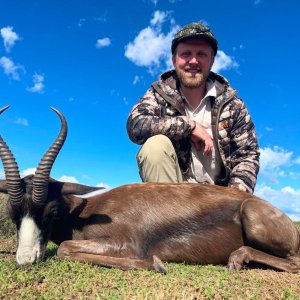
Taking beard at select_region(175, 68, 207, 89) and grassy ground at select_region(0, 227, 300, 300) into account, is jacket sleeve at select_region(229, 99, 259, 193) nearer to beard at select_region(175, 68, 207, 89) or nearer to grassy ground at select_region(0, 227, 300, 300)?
beard at select_region(175, 68, 207, 89)

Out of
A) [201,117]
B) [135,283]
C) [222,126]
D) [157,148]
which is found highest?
[201,117]

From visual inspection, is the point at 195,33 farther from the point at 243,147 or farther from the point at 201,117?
the point at 243,147

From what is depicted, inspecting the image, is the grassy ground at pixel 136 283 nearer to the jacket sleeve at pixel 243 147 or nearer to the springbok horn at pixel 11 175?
the springbok horn at pixel 11 175

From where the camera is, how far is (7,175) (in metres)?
5.19

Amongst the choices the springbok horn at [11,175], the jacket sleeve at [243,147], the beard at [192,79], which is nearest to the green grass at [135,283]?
the springbok horn at [11,175]

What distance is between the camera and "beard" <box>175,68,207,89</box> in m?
7.43

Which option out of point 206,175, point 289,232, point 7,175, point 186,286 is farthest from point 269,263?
point 7,175

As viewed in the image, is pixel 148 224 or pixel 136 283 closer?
pixel 136 283

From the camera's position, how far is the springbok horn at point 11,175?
5.04m

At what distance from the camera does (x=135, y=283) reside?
13.0 feet

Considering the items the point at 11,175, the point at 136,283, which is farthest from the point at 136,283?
the point at 11,175

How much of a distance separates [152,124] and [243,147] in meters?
1.69

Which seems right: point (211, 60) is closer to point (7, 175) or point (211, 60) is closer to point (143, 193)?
point (143, 193)

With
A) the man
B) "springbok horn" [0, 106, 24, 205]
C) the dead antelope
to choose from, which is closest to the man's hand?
the man
